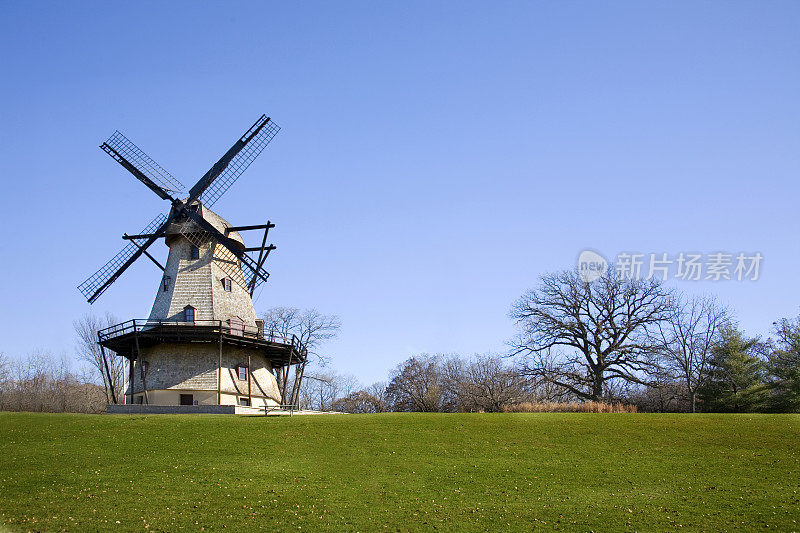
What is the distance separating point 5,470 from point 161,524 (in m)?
8.42

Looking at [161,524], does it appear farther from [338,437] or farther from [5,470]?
[338,437]

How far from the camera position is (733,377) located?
42656mm

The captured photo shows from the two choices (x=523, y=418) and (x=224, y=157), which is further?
(x=224, y=157)

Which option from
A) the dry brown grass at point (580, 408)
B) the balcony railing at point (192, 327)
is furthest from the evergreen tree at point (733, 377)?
the balcony railing at point (192, 327)

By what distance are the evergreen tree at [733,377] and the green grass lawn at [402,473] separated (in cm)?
1114

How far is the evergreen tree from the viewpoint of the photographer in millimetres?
41938

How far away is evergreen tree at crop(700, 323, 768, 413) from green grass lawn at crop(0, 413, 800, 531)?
11145mm

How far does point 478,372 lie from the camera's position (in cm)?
7675

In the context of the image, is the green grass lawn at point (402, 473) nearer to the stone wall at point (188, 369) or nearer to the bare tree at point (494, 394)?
the stone wall at point (188, 369)

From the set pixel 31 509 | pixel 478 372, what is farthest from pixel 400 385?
pixel 31 509

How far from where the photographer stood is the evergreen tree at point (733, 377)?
4194 centimetres

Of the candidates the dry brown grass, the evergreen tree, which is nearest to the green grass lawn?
the dry brown grass

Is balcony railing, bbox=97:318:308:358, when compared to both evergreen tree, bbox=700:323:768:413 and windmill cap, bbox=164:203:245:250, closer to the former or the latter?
windmill cap, bbox=164:203:245:250

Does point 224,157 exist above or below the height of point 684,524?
above
